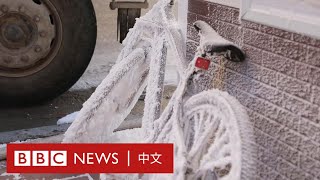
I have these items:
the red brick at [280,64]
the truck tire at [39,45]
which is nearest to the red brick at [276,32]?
the red brick at [280,64]

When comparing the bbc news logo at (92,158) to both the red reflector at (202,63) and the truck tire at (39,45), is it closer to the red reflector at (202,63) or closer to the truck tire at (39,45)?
the red reflector at (202,63)

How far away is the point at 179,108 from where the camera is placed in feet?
8.42

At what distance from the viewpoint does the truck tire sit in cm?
452

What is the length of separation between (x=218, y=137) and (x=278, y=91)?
371 millimetres

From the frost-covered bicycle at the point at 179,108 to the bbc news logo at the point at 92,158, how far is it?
7 cm

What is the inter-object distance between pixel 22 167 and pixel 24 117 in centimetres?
159

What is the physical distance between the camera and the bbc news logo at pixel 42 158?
2.93m

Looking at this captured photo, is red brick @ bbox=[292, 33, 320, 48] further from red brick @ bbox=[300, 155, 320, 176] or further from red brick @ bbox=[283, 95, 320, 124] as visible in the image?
red brick @ bbox=[300, 155, 320, 176]

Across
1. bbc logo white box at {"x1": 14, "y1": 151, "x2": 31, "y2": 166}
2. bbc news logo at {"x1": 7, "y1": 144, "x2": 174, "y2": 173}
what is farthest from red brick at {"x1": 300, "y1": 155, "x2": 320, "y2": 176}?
bbc logo white box at {"x1": 14, "y1": 151, "x2": 31, "y2": 166}

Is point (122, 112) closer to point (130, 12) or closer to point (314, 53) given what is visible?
point (314, 53)

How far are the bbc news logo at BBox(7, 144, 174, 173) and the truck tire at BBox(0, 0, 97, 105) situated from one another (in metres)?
1.48

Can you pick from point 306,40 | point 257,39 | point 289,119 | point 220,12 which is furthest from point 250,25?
point 289,119

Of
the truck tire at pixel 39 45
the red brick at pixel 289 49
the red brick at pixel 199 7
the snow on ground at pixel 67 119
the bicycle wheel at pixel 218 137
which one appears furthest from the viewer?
the truck tire at pixel 39 45

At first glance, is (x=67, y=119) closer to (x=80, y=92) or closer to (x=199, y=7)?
(x=80, y=92)
